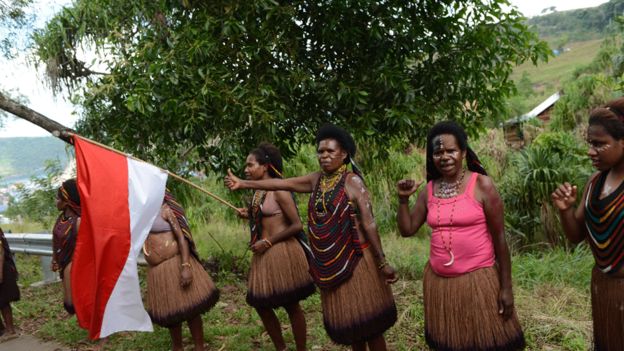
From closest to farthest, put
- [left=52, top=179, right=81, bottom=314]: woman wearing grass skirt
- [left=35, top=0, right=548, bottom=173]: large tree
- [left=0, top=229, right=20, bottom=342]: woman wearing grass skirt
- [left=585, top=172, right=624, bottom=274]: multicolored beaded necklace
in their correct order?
[left=585, top=172, right=624, bottom=274]: multicolored beaded necklace → [left=35, top=0, right=548, bottom=173]: large tree → [left=52, top=179, right=81, bottom=314]: woman wearing grass skirt → [left=0, top=229, right=20, bottom=342]: woman wearing grass skirt

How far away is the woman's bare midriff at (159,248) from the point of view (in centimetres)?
449

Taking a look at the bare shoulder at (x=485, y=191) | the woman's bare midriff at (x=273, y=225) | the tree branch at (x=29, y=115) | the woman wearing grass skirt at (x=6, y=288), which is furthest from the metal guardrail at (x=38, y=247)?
the bare shoulder at (x=485, y=191)

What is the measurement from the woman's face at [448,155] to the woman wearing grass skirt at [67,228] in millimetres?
3574

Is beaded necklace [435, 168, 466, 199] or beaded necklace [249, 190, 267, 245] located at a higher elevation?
beaded necklace [435, 168, 466, 199]

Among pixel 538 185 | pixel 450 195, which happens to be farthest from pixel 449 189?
pixel 538 185

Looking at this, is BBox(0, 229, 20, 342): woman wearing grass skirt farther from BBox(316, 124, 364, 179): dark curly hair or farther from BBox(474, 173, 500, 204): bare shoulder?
BBox(474, 173, 500, 204): bare shoulder

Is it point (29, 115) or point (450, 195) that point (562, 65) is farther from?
point (450, 195)

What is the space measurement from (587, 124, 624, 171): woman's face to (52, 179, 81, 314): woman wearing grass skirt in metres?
4.35

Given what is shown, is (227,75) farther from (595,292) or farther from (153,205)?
(595,292)

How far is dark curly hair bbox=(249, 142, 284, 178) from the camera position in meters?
4.38

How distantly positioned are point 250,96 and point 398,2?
1589 millimetres

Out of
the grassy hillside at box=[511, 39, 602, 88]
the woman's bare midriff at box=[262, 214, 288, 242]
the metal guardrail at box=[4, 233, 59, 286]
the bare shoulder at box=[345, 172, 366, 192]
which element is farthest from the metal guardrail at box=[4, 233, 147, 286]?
the grassy hillside at box=[511, 39, 602, 88]

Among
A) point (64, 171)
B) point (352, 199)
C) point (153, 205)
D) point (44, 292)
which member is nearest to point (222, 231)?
point (44, 292)

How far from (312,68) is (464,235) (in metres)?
2.86
